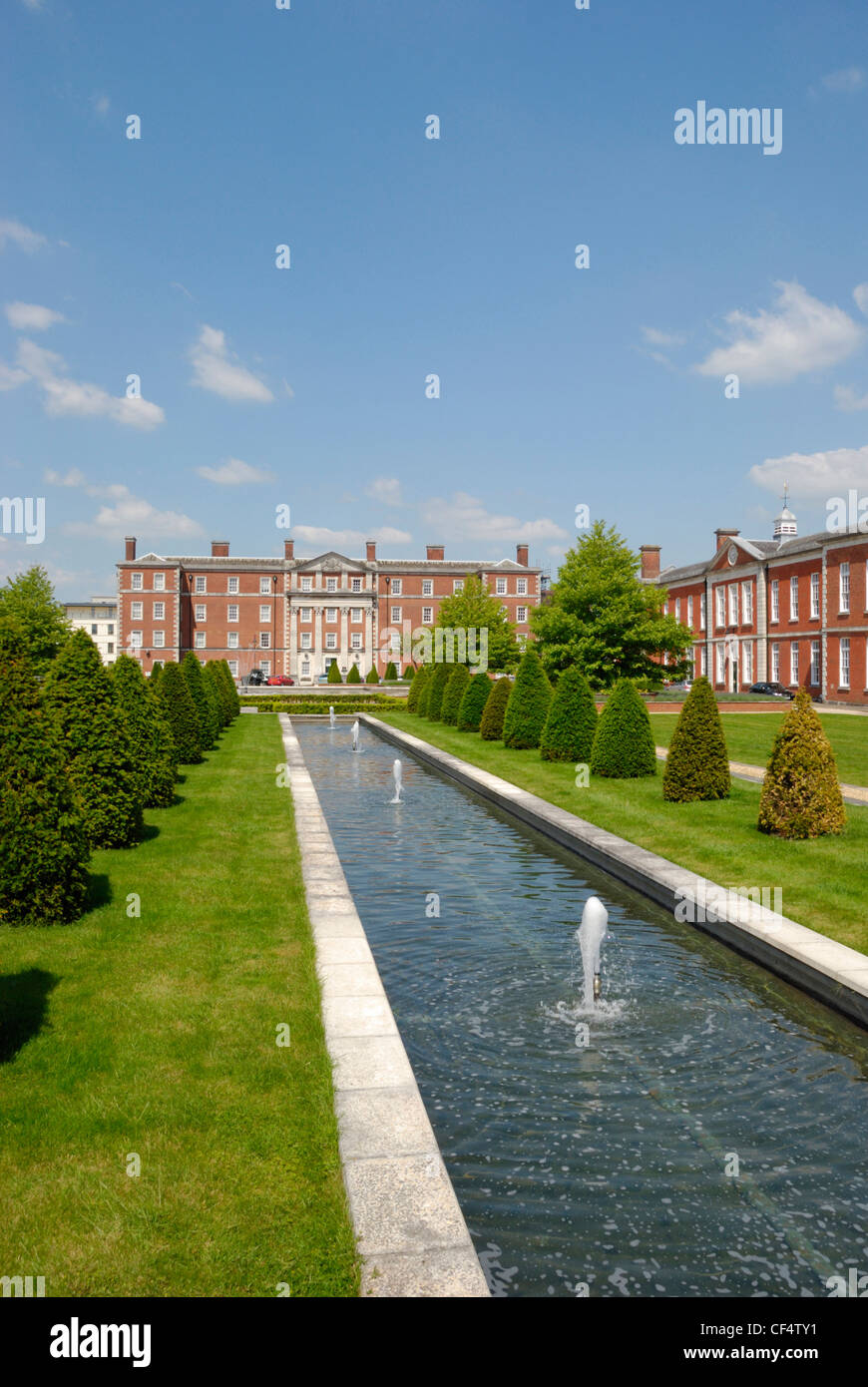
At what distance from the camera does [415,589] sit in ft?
308

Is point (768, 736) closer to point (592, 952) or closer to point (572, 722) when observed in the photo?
point (572, 722)

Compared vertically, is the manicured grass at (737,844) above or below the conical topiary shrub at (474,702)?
below

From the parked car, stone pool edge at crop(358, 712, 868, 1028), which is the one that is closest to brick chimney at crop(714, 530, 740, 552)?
the parked car

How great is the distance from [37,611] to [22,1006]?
166ft

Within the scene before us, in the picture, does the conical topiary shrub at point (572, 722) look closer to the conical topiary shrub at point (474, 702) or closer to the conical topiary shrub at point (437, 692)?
the conical topiary shrub at point (474, 702)

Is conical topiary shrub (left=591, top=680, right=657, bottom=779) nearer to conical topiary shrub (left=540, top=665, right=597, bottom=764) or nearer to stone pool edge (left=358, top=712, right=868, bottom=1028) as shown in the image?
conical topiary shrub (left=540, top=665, right=597, bottom=764)

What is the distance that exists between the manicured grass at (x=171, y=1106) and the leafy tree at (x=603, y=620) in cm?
3115

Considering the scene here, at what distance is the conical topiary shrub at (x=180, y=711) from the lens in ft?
66.3

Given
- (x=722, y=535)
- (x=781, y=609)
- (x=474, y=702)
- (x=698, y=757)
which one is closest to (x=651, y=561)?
(x=722, y=535)

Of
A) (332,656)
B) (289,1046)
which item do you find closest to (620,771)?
(289,1046)

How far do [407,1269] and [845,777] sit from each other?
1726 cm

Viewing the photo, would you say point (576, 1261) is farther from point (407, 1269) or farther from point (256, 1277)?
point (256, 1277)

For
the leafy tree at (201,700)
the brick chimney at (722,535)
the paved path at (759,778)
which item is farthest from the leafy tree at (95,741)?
the brick chimney at (722,535)

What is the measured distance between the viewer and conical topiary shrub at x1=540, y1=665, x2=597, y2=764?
21.7 m
